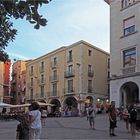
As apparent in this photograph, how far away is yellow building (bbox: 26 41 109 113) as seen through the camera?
69.1 m

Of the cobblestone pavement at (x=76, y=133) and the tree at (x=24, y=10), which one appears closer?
the tree at (x=24, y=10)

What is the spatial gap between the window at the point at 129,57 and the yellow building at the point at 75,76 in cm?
2687

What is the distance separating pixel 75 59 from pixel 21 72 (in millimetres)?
28535

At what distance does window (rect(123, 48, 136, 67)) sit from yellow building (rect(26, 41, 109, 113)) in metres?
26.9

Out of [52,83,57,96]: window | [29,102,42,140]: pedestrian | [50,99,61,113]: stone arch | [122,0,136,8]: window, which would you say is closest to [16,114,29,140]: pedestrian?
[29,102,42,140]: pedestrian

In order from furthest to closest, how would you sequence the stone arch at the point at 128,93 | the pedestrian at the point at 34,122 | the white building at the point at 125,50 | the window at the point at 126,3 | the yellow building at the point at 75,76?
the yellow building at the point at 75,76
the stone arch at the point at 128,93
the window at the point at 126,3
the white building at the point at 125,50
the pedestrian at the point at 34,122

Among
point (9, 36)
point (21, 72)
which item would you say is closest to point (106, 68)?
point (21, 72)

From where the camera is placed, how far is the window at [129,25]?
129 feet

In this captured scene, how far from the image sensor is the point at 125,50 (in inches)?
1567

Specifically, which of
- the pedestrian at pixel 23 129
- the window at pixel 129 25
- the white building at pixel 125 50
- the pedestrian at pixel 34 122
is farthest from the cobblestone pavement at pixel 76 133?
the window at pixel 129 25

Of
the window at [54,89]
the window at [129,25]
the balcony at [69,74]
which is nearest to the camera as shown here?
the window at [129,25]

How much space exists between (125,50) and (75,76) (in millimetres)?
30449

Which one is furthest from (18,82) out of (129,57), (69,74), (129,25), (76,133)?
(76,133)

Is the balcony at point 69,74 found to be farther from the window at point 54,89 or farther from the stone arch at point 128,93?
the stone arch at point 128,93
